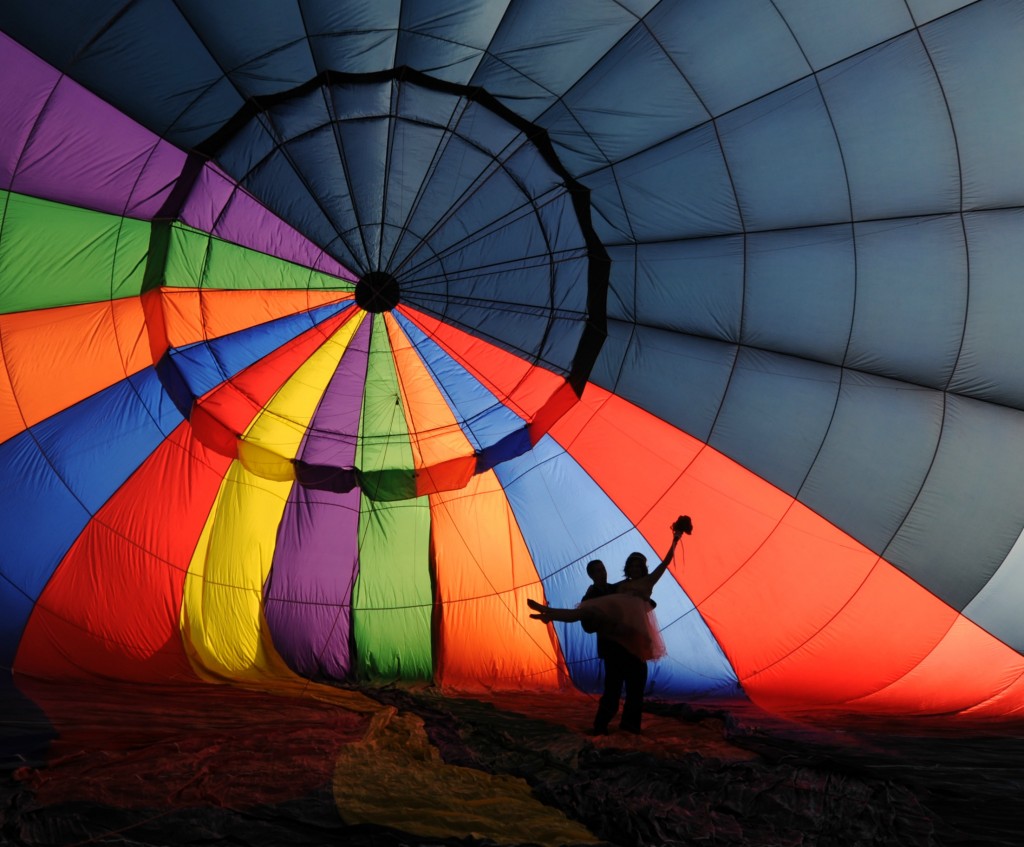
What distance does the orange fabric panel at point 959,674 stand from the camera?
5180 millimetres

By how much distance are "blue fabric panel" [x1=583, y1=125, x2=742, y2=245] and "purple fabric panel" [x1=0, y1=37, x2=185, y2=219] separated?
2.08m

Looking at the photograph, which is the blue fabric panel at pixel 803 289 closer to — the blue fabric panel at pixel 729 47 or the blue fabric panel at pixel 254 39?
the blue fabric panel at pixel 729 47

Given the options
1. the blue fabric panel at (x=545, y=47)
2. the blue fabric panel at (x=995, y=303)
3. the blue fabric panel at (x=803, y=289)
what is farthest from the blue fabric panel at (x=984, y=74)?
the blue fabric panel at (x=545, y=47)

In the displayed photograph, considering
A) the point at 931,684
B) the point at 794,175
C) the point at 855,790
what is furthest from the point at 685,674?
the point at 794,175

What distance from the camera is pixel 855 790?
354cm

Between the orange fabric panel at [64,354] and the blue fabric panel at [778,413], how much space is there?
3.10 meters

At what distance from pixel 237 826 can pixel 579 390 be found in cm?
297

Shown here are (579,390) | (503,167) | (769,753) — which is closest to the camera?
(769,753)

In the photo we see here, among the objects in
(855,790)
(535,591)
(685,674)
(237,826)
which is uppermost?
(535,591)

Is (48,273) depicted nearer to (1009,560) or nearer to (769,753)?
(769,753)

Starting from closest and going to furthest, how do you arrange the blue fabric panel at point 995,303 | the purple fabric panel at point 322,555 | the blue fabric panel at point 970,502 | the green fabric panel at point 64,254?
the blue fabric panel at point 995,303
the green fabric panel at point 64,254
the blue fabric panel at point 970,502
the purple fabric panel at point 322,555

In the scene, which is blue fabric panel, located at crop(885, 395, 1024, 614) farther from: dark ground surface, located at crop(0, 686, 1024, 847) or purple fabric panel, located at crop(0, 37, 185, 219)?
purple fabric panel, located at crop(0, 37, 185, 219)

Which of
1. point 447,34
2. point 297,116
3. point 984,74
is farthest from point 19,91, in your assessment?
point 984,74

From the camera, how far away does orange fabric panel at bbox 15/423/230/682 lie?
535 centimetres
